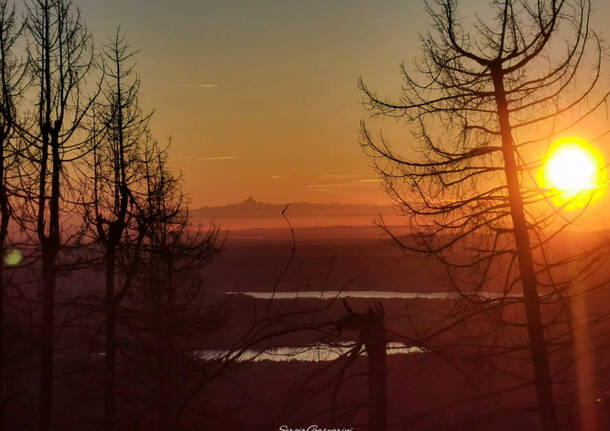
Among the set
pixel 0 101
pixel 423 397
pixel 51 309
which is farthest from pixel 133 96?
pixel 423 397

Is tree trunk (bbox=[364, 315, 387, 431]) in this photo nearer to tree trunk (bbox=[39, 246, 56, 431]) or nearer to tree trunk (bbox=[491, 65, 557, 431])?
tree trunk (bbox=[491, 65, 557, 431])

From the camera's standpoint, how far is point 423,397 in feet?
95.8

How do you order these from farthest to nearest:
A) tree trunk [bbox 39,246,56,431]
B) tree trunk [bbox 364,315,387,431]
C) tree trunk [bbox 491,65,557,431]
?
tree trunk [bbox 39,246,56,431], tree trunk [bbox 491,65,557,431], tree trunk [bbox 364,315,387,431]

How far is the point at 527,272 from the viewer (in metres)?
7.07

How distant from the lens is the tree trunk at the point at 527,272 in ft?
21.3

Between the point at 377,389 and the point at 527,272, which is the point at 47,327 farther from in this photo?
the point at 377,389

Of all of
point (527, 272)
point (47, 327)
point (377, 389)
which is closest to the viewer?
point (377, 389)

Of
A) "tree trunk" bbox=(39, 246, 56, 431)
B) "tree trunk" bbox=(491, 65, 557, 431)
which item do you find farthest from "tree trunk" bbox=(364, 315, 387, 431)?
"tree trunk" bbox=(39, 246, 56, 431)

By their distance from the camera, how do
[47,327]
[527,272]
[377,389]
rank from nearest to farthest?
[377,389] < [527,272] < [47,327]

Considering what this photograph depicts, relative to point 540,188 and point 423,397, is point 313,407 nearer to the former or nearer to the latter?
point 423,397

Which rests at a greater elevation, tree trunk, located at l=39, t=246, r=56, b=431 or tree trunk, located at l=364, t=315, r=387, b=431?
tree trunk, located at l=39, t=246, r=56, b=431

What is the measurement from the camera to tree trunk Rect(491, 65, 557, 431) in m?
6.49

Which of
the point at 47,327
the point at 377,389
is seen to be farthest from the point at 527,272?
the point at 47,327

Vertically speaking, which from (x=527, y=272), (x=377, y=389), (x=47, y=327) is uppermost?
(x=47, y=327)
